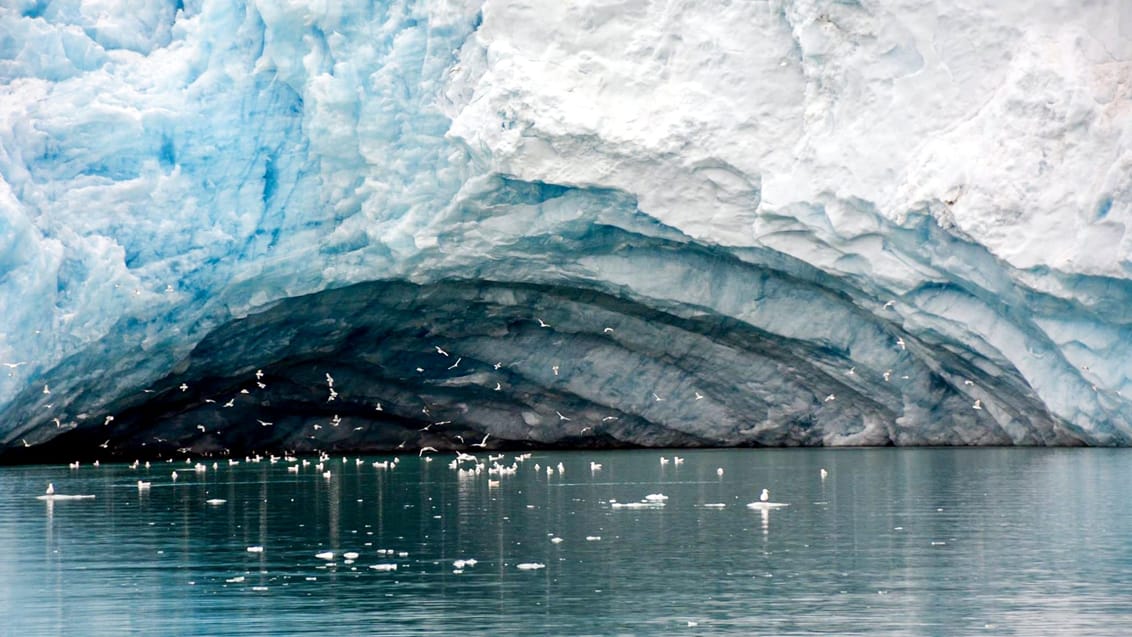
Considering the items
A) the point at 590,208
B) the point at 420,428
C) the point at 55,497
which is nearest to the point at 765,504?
the point at 590,208

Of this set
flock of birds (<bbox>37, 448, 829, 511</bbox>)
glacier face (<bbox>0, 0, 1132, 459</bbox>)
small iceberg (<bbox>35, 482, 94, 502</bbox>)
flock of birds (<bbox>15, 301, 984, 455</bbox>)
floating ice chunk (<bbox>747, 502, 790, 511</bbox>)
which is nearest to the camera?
floating ice chunk (<bbox>747, 502, 790, 511</bbox>)

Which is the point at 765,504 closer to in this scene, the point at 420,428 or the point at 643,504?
the point at 643,504

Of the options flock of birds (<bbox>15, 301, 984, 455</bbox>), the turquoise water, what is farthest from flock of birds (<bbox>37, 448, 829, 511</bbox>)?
flock of birds (<bbox>15, 301, 984, 455</bbox>)

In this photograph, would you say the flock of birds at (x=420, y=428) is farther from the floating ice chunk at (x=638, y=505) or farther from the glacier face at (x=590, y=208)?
the floating ice chunk at (x=638, y=505)

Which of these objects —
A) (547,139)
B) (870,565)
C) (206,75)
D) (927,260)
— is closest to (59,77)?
(206,75)

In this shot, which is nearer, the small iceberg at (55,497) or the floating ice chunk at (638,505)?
the floating ice chunk at (638,505)

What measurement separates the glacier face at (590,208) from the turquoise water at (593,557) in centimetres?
447

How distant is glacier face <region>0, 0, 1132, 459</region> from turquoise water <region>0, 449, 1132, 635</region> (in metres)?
4.47

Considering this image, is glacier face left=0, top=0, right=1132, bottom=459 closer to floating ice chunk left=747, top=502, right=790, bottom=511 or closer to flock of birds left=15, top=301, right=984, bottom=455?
flock of birds left=15, top=301, right=984, bottom=455

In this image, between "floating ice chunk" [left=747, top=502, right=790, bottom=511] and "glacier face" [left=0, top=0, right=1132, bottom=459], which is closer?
"floating ice chunk" [left=747, top=502, right=790, bottom=511]

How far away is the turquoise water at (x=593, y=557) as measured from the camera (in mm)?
12430

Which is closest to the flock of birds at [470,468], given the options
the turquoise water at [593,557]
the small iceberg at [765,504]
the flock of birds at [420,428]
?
the small iceberg at [765,504]

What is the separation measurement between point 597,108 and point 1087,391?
11.4m

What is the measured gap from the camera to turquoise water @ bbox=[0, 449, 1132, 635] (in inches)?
489
